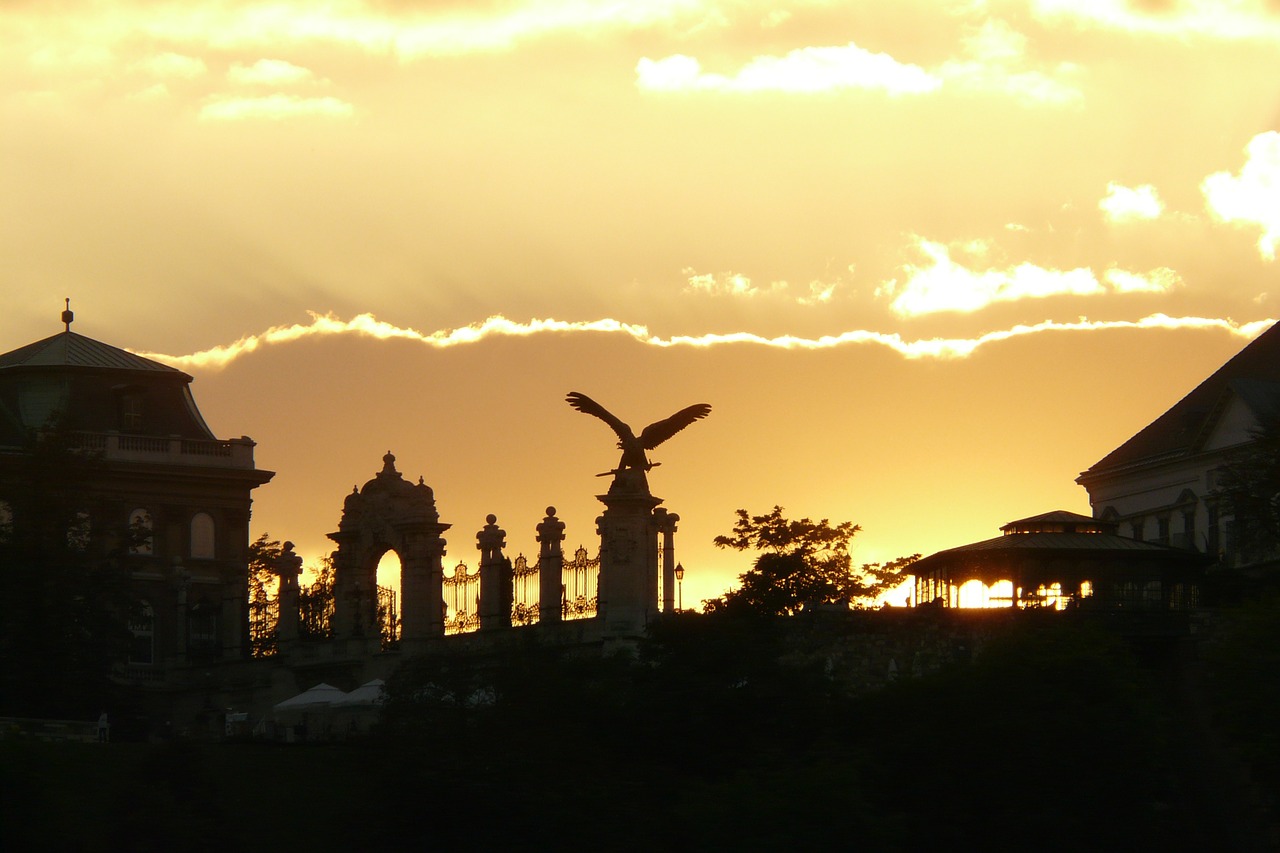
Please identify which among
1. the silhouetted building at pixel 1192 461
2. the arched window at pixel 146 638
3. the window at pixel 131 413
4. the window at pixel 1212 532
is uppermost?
the window at pixel 131 413

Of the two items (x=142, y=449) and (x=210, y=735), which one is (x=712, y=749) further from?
(x=142, y=449)

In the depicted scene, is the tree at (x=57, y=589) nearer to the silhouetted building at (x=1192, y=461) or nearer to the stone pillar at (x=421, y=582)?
the stone pillar at (x=421, y=582)

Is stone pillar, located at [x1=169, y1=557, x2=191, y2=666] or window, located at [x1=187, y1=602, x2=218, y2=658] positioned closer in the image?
stone pillar, located at [x1=169, y1=557, x2=191, y2=666]

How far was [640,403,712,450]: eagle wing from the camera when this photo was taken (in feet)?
183

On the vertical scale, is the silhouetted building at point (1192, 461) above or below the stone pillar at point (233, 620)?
above

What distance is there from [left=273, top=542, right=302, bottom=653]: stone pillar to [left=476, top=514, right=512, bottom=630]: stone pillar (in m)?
9.50

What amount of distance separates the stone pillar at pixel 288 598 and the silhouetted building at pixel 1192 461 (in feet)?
88.5

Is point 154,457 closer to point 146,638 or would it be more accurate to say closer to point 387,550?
point 146,638

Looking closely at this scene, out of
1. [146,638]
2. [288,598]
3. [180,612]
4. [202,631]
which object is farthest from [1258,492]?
[146,638]

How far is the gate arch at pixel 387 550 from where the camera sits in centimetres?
6062

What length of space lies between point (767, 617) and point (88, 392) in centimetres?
3619

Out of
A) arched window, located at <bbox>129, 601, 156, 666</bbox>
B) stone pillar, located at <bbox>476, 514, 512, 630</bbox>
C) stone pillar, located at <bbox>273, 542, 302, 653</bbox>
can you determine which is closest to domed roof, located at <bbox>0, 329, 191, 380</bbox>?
arched window, located at <bbox>129, 601, 156, 666</bbox>

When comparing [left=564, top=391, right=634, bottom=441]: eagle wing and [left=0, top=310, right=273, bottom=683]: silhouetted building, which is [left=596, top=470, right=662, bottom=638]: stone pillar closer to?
[left=564, top=391, right=634, bottom=441]: eagle wing

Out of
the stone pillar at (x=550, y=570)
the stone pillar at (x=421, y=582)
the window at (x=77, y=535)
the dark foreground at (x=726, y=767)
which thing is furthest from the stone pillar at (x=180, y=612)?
the dark foreground at (x=726, y=767)
